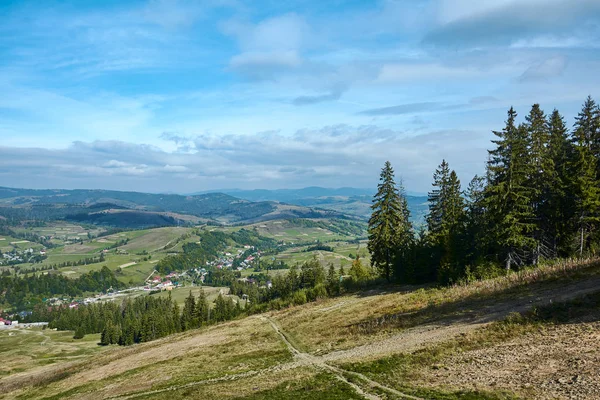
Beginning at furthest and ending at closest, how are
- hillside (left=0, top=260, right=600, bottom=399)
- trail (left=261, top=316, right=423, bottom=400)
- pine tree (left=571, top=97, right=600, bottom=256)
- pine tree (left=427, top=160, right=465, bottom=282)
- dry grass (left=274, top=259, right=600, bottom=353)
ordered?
pine tree (left=427, top=160, right=465, bottom=282), pine tree (left=571, top=97, right=600, bottom=256), dry grass (left=274, top=259, right=600, bottom=353), trail (left=261, top=316, right=423, bottom=400), hillside (left=0, top=260, right=600, bottom=399)

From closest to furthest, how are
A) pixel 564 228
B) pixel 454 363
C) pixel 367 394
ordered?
pixel 367 394 < pixel 454 363 < pixel 564 228

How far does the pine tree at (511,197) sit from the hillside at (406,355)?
6.46m

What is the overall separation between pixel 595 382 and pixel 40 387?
5489 cm

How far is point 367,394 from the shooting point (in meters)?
19.3

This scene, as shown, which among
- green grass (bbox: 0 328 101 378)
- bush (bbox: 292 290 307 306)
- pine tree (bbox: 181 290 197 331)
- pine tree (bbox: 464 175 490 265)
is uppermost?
pine tree (bbox: 464 175 490 265)

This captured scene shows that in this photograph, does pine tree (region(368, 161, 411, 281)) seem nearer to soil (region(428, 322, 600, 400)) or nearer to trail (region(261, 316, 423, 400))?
trail (region(261, 316, 423, 400))

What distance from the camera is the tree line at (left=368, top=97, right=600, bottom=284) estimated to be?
1740 inches

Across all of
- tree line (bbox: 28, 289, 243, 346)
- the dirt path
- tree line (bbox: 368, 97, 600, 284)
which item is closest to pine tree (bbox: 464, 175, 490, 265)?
tree line (bbox: 368, 97, 600, 284)

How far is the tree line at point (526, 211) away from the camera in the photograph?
145 feet

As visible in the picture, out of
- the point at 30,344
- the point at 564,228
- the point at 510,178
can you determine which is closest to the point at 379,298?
the point at 510,178

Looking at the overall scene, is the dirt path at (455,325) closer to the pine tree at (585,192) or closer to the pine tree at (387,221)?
the pine tree at (585,192)

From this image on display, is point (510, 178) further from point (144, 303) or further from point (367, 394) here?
point (144, 303)

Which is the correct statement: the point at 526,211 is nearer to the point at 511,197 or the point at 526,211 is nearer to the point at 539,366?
the point at 511,197

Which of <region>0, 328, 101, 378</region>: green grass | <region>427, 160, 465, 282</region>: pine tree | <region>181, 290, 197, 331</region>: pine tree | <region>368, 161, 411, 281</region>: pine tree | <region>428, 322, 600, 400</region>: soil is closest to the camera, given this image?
<region>428, 322, 600, 400</region>: soil
